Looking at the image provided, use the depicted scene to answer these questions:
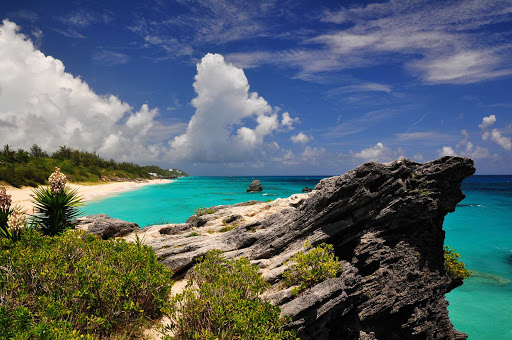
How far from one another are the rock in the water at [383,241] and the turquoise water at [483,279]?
9.15 m

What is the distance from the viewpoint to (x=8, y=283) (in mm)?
6578

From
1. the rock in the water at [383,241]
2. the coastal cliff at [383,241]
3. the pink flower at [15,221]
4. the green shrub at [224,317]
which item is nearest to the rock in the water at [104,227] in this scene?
the pink flower at [15,221]

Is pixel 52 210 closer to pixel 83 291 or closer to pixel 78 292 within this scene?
pixel 83 291

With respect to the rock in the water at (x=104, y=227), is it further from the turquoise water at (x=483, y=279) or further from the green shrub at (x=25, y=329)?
the turquoise water at (x=483, y=279)

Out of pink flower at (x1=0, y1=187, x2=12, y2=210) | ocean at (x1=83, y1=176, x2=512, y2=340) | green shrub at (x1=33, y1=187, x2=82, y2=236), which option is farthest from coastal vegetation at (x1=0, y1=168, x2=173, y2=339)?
ocean at (x1=83, y1=176, x2=512, y2=340)

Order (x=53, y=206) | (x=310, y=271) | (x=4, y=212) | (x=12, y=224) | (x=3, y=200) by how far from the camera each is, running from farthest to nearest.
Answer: (x=53, y=206) → (x=3, y=200) → (x=4, y=212) → (x=12, y=224) → (x=310, y=271)

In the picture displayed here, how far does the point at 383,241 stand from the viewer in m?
11.3

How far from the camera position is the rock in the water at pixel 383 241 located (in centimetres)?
1084

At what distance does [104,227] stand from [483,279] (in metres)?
32.2

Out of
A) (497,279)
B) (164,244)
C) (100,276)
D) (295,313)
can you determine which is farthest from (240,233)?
(497,279)

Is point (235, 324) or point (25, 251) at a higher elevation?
point (25, 251)

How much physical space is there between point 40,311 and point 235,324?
4.24 m

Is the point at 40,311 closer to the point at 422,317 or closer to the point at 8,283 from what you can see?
the point at 8,283

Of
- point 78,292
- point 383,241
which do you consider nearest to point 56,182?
point 78,292
